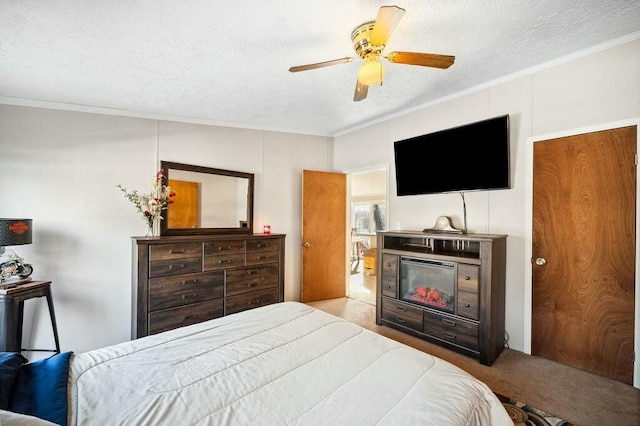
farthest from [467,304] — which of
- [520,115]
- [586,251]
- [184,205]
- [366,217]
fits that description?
[366,217]

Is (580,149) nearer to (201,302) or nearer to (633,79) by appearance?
(633,79)

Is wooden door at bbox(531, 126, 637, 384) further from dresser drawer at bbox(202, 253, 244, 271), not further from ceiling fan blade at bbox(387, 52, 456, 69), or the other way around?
dresser drawer at bbox(202, 253, 244, 271)

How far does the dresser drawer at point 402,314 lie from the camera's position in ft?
9.81

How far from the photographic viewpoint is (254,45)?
83.6 inches

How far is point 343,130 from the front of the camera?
178 inches

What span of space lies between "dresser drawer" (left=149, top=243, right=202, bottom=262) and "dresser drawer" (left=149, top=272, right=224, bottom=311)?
8.6 inches

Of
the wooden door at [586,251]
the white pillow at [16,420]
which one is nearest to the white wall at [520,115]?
the wooden door at [586,251]

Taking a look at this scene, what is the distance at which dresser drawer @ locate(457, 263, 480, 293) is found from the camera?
101 inches

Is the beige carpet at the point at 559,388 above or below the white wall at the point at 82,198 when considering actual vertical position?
below

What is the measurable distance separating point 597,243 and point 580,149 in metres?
0.81

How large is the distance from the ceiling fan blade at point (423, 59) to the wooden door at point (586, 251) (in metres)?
1.48

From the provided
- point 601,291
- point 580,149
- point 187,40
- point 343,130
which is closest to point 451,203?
point 580,149

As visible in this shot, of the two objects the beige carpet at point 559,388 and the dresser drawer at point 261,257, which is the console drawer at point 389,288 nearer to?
the beige carpet at point 559,388

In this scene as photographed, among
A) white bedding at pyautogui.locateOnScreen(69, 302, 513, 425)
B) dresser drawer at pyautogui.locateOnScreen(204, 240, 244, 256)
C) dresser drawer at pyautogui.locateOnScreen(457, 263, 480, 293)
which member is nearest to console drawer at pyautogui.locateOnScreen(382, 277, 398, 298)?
dresser drawer at pyautogui.locateOnScreen(457, 263, 480, 293)
